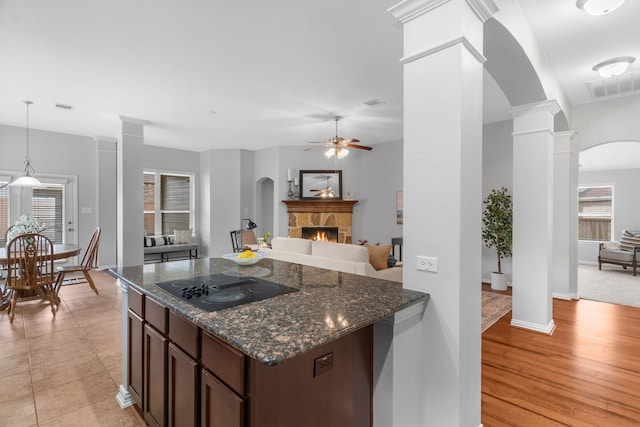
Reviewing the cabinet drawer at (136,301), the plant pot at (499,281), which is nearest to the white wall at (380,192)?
the plant pot at (499,281)

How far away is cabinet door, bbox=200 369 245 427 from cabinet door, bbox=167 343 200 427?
67 mm

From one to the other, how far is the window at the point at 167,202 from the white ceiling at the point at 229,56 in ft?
8.28

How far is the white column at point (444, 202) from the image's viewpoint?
5.42ft

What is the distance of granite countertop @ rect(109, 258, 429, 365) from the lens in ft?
3.86

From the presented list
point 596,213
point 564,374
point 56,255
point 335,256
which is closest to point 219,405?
point 335,256

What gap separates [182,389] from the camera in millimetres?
1601

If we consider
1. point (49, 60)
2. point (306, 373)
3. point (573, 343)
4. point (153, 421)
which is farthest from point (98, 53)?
point (573, 343)

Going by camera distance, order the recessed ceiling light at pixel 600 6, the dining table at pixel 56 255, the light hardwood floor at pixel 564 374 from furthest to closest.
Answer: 1. the dining table at pixel 56 255
2. the recessed ceiling light at pixel 600 6
3. the light hardwood floor at pixel 564 374

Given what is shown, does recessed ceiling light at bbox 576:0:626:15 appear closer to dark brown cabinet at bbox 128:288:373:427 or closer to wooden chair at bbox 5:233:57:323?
dark brown cabinet at bbox 128:288:373:427

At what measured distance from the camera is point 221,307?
1.53 meters

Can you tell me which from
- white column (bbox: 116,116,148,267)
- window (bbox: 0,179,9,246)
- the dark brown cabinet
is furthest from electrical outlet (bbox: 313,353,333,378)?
window (bbox: 0,179,9,246)

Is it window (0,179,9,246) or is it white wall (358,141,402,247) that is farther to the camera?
white wall (358,141,402,247)

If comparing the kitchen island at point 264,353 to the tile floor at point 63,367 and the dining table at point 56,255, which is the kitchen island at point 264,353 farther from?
the dining table at point 56,255

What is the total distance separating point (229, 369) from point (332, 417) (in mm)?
577
